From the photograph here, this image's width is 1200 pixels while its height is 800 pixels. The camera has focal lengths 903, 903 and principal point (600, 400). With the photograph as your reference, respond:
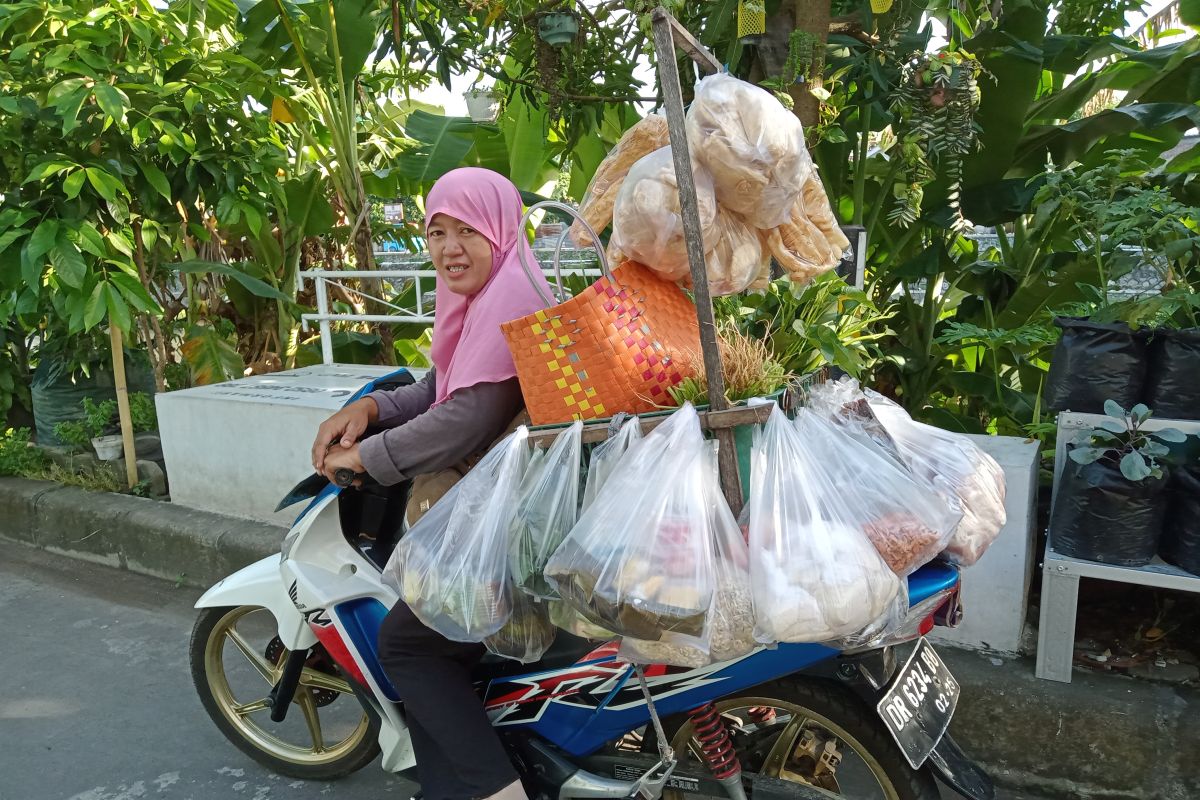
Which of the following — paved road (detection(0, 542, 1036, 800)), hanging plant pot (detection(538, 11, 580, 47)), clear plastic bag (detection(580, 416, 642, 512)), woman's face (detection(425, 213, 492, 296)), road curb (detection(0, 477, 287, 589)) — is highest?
hanging plant pot (detection(538, 11, 580, 47))

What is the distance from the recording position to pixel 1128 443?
240 cm

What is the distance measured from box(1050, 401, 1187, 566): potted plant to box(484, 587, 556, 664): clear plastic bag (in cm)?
158

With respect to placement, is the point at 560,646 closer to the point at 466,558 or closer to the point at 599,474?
the point at 466,558

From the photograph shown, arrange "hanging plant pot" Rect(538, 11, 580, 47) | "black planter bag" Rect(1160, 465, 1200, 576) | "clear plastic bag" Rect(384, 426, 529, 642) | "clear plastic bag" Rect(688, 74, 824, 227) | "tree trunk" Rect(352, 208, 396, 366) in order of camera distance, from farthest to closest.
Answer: "tree trunk" Rect(352, 208, 396, 366)
"hanging plant pot" Rect(538, 11, 580, 47)
"black planter bag" Rect(1160, 465, 1200, 576)
"clear plastic bag" Rect(384, 426, 529, 642)
"clear plastic bag" Rect(688, 74, 824, 227)

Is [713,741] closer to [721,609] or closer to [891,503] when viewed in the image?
[721,609]

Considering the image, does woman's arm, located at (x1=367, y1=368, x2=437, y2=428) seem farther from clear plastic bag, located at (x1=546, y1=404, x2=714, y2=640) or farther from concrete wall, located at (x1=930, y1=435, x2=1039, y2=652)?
concrete wall, located at (x1=930, y1=435, x2=1039, y2=652)

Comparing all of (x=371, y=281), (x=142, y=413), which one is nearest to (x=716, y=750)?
(x=142, y=413)

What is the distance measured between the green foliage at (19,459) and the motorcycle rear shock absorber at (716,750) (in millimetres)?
4687

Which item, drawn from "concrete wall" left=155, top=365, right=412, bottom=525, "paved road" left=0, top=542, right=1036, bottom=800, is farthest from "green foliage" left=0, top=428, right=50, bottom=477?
A: "concrete wall" left=155, top=365, right=412, bottom=525

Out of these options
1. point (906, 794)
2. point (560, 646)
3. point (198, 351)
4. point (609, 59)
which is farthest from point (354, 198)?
point (906, 794)

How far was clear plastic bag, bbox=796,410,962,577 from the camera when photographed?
1432 millimetres

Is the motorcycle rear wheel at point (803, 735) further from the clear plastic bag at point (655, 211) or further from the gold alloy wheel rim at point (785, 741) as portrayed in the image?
the clear plastic bag at point (655, 211)

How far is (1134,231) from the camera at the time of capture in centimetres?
263

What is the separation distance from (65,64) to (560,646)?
11.2 ft
